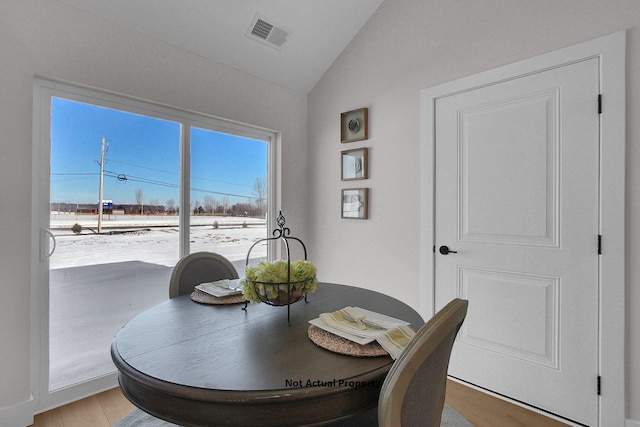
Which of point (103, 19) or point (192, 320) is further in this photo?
point (103, 19)

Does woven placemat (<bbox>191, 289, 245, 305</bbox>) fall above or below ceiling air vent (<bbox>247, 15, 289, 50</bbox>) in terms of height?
below

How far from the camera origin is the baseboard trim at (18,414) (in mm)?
1691

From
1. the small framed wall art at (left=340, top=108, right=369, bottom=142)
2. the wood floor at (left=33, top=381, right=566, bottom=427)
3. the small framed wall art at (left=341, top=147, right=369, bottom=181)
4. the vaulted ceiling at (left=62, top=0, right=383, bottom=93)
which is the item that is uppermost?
the vaulted ceiling at (left=62, top=0, right=383, bottom=93)

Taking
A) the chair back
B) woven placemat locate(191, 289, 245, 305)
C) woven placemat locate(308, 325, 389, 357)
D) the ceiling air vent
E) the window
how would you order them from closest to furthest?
the chair back, woven placemat locate(308, 325, 389, 357), woven placemat locate(191, 289, 245, 305), the window, the ceiling air vent

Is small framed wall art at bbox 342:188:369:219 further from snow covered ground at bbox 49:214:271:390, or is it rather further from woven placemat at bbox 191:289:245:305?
woven placemat at bbox 191:289:245:305

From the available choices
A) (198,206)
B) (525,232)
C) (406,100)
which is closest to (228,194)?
(198,206)

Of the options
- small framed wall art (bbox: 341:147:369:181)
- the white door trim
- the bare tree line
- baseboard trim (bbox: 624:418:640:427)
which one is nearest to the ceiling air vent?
small framed wall art (bbox: 341:147:369:181)

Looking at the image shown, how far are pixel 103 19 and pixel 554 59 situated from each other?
2674 mm

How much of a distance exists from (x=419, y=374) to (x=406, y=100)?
215 cm

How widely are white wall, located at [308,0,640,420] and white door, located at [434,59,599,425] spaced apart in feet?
0.51

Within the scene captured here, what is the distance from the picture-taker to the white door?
1771mm

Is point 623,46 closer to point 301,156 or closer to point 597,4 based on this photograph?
point 597,4

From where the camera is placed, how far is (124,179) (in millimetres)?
2234

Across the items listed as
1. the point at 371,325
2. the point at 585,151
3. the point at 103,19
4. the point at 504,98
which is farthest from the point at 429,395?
the point at 103,19
